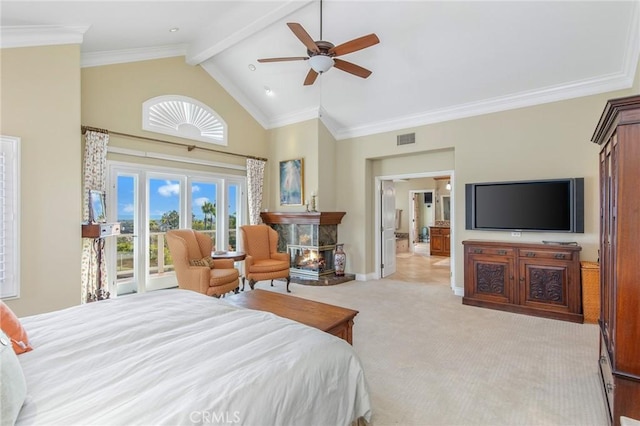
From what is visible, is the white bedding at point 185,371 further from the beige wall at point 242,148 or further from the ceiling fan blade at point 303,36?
the ceiling fan blade at point 303,36

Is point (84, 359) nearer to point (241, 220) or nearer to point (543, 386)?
point (543, 386)

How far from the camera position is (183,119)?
226 inches

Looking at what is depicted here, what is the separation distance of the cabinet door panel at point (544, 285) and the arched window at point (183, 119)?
5.58 m

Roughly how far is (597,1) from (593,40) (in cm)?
53

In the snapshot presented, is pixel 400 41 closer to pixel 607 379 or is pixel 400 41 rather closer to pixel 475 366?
pixel 475 366

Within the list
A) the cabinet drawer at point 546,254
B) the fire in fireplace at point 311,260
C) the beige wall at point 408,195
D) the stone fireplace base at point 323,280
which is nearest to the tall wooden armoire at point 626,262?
the cabinet drawer at point 546,254

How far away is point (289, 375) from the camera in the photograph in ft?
4.32

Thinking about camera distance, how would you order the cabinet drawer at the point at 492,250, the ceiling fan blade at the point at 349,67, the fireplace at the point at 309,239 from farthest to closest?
the fireplace at the point at 309,239, the cabinet drawer at the point at 492,250, the ceiling fan blade at the point at 349,67

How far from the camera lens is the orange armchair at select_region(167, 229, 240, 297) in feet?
13.8

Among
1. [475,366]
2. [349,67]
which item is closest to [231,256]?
[349,67]

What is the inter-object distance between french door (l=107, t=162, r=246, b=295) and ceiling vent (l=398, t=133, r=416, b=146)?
3479 millimetres

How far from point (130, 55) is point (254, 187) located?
306 cm

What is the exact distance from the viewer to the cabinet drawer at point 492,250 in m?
4.33

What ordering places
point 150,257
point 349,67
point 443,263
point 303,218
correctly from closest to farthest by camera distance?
point 349,67
point 150,257
point 303,218
point 443,263
